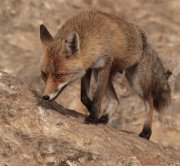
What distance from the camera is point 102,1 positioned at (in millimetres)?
13539

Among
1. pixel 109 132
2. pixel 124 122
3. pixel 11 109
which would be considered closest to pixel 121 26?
pixel 109 132

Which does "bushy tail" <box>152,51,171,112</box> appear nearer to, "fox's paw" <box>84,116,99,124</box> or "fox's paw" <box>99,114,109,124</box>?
"fox's paw" <box>99,114,109,124</box>

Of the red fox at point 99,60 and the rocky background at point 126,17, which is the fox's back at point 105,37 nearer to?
the red fox at point 99,60

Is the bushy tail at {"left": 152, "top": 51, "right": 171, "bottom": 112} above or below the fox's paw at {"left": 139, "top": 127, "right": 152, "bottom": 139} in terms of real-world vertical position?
above

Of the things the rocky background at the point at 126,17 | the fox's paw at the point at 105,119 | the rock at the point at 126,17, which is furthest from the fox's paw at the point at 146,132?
the rock at the point at 126,17

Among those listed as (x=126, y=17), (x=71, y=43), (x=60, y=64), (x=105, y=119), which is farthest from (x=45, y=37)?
(x=126, y=17)

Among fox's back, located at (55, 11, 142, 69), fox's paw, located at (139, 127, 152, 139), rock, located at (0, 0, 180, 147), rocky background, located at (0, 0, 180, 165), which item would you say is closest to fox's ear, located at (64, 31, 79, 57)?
fox's back, located at (55, 11, 142, 69)

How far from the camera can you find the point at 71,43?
18.1 ft

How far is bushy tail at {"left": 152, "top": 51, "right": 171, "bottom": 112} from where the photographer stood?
7.08 m

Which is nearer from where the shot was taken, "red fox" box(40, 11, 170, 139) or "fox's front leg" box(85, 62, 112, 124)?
"red fox" box(40, 11, 170, 139)

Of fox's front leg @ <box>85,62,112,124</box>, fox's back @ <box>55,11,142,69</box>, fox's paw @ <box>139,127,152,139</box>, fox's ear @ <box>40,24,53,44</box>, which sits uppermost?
fox's back @ <box>55,11,142,69</box>

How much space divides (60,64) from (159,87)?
2.41m

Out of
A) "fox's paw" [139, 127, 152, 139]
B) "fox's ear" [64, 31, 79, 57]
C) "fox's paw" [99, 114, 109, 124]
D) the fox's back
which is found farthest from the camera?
"fox's paw" [139, 127, 152, 139]

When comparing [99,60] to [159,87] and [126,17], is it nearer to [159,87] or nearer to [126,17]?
[159,87]
